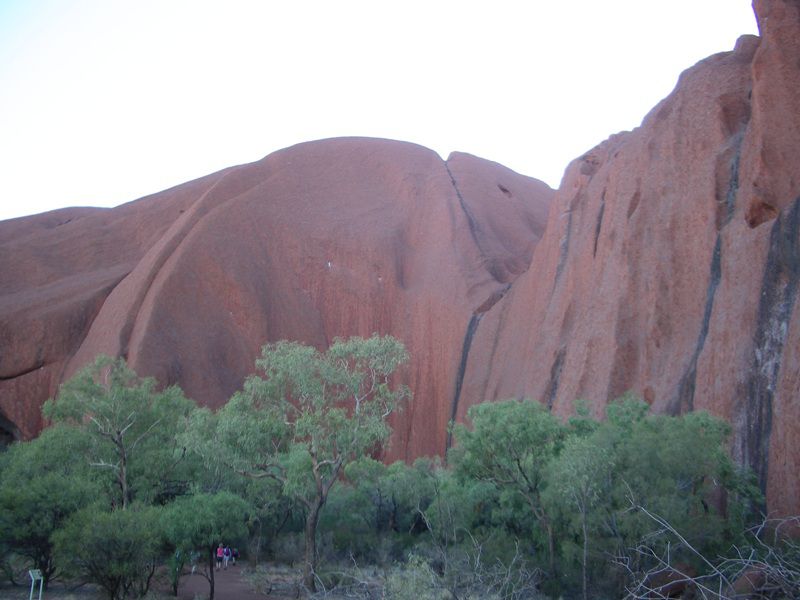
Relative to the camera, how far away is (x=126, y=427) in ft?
70.9

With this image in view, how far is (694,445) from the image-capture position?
16156 millimetres

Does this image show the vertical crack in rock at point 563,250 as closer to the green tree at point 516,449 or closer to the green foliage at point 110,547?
the green tree at point 516,449

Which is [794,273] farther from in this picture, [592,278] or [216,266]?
[216,266]

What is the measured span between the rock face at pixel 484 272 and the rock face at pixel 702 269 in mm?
76

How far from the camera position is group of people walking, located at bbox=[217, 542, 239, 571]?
25.9 metres

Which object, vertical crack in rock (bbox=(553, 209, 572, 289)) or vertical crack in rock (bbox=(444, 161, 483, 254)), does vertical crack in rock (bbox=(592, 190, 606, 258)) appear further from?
vertical crack in rock (bbox=(444, 161, 483, 254))

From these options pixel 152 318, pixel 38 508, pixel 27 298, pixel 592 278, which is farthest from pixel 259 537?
pixel 27 298

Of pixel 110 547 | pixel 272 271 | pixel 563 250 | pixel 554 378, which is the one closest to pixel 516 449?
pixel 110 547

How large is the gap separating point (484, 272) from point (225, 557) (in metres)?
24.6

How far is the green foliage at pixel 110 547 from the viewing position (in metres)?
16.0

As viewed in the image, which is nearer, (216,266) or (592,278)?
(592,278)

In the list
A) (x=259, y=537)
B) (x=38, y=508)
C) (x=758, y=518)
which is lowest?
(x=259, y=537)

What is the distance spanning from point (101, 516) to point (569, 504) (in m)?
9.78

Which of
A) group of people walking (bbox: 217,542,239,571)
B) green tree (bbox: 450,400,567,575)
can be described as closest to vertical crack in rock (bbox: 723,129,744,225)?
green tree (bbox: 450,400,567,575)
